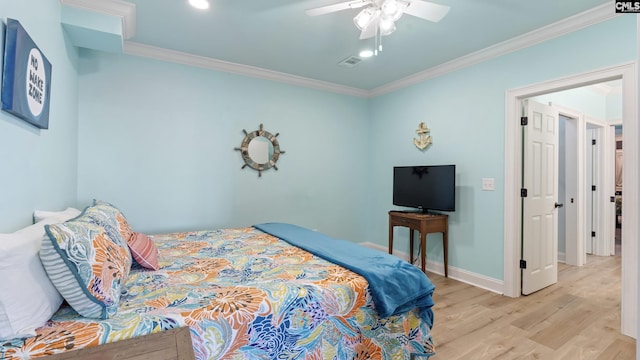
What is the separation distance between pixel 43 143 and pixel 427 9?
2613mm

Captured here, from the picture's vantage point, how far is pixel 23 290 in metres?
1.02

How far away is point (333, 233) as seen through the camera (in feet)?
14.7

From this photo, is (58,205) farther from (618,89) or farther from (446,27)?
(618,89)

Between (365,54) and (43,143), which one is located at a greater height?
(365,54)

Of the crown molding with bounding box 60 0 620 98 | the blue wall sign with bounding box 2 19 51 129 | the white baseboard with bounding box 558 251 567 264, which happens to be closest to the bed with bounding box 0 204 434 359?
the blue wall sign with bounding box 2 19 51 129

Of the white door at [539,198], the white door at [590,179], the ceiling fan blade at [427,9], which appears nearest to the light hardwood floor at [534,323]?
the white door at [539,198]

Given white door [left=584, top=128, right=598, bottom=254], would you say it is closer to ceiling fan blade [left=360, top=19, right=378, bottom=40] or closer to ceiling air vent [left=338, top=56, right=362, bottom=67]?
ceiling air vent [left=338, top=56, right=362, bottom=67]

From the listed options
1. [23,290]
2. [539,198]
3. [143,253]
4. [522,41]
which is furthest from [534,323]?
[23,290]

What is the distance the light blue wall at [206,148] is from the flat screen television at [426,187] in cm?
98

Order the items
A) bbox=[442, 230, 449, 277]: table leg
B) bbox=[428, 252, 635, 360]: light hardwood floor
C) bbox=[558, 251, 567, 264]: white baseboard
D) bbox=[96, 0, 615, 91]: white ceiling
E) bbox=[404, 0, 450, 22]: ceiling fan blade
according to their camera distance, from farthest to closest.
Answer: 1. bbox=[558, 251, 567, 264]: white baseboard
2. bbox=[442, 230, 449, 277]: table leg
3. bbox=[96, 0, 615, 91]: white ceiling
4. bbox=[428, 252, 635, 360]: light hardwood floor
5. bbox=[404, 0, 450, 22]: ceiling fan blade

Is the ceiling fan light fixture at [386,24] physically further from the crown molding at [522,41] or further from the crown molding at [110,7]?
the crown molding at [110,7]

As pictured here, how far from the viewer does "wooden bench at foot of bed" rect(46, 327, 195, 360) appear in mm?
908

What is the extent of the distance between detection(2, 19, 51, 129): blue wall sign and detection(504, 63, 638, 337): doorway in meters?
3.08

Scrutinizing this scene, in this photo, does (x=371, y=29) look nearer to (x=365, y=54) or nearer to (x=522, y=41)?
(x=365, y=54)
